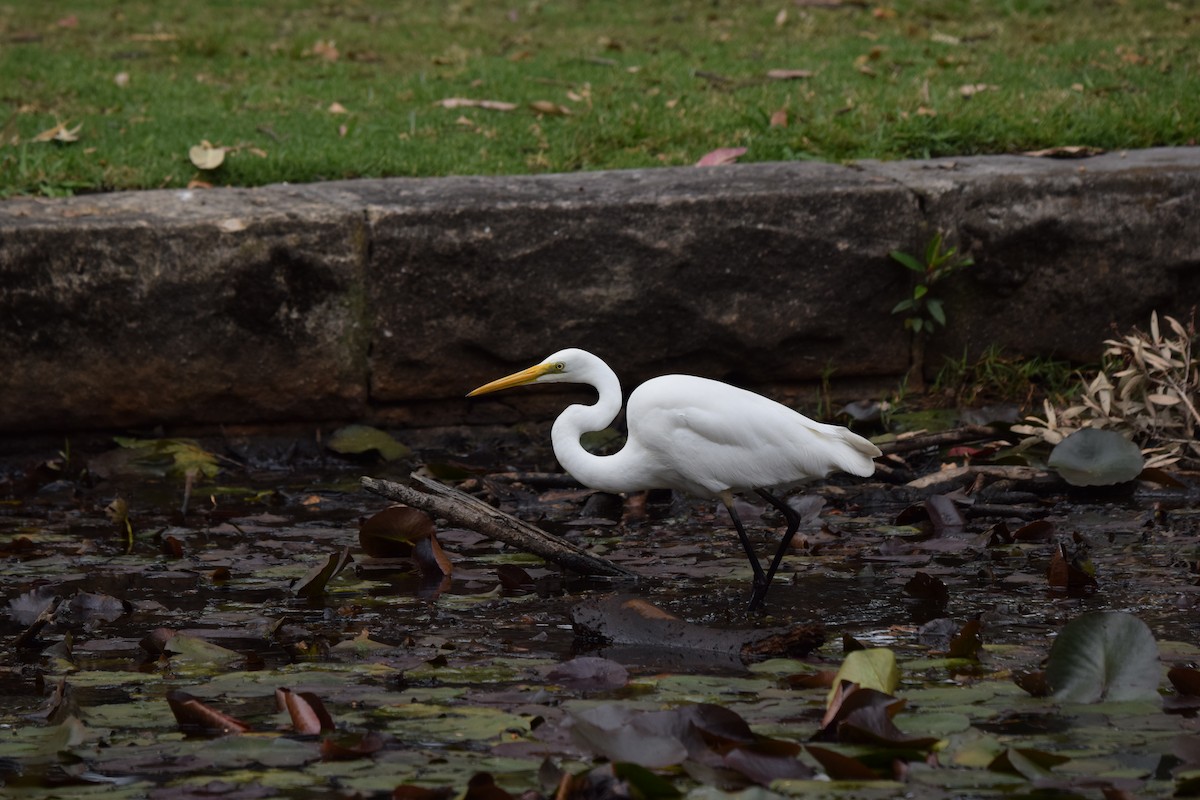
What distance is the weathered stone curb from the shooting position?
5.08 m

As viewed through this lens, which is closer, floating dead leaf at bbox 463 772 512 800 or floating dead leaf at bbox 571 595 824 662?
floating dead leaf at bbox 463 772 512 800

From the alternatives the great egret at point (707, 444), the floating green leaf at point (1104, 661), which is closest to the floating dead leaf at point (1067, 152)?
the great egret at point (707, 444)

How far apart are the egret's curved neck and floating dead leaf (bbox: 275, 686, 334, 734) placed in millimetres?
1405

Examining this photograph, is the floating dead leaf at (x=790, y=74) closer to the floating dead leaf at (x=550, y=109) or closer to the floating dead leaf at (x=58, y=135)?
the floating dead leaf at (x=550, y=109)

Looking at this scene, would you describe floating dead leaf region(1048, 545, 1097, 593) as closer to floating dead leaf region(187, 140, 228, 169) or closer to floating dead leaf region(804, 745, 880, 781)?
floating dead leaf region(804, 745, 880, 781)

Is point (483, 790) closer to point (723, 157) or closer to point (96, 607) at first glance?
point (96, 607)

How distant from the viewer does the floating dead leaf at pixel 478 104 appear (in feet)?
22.2

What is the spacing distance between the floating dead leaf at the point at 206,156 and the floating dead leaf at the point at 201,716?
11.4 ft

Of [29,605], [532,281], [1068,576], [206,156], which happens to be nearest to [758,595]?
[1068,576]

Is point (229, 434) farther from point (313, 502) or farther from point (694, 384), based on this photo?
point (694, 384)

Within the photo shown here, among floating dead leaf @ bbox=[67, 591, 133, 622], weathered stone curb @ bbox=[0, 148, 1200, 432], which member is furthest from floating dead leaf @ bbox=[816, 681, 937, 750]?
weathered stone curb @ bbox=[0, 148, 1200, 432]

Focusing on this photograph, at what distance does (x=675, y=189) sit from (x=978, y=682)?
2774mm

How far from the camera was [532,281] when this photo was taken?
207 inches

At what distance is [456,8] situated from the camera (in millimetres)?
9359
